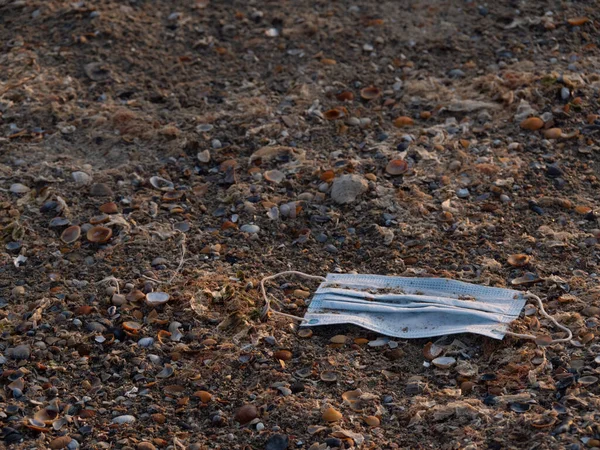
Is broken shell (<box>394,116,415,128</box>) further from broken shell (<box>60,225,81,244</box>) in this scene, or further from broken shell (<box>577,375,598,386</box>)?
broken shell (<box>577,375,598,386</box>)

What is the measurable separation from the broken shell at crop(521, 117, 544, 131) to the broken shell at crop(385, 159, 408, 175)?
1.91ft

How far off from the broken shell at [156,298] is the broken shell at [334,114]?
1294 mm

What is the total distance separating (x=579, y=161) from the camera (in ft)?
11.5

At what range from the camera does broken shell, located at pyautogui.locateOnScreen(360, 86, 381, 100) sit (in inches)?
157

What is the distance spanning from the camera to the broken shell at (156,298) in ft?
9.64

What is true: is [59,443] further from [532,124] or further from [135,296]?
[532,124]

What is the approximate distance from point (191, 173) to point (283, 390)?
129 centimetres

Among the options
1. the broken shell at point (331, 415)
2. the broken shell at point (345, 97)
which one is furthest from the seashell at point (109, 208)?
the broken shell at point (331, 415)

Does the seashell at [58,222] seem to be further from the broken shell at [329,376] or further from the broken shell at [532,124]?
the broken shell at [532,124]

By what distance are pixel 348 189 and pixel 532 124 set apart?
90cm

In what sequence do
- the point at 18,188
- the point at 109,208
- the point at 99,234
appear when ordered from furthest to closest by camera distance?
the point at 18,188, the point at 109,208, the point at 99,234

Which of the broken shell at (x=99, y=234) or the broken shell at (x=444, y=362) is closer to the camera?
the broken shell at (x=444, y=362)

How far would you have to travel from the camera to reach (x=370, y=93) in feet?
13.2

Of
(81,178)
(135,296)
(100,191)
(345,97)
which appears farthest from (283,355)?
(345,97)
